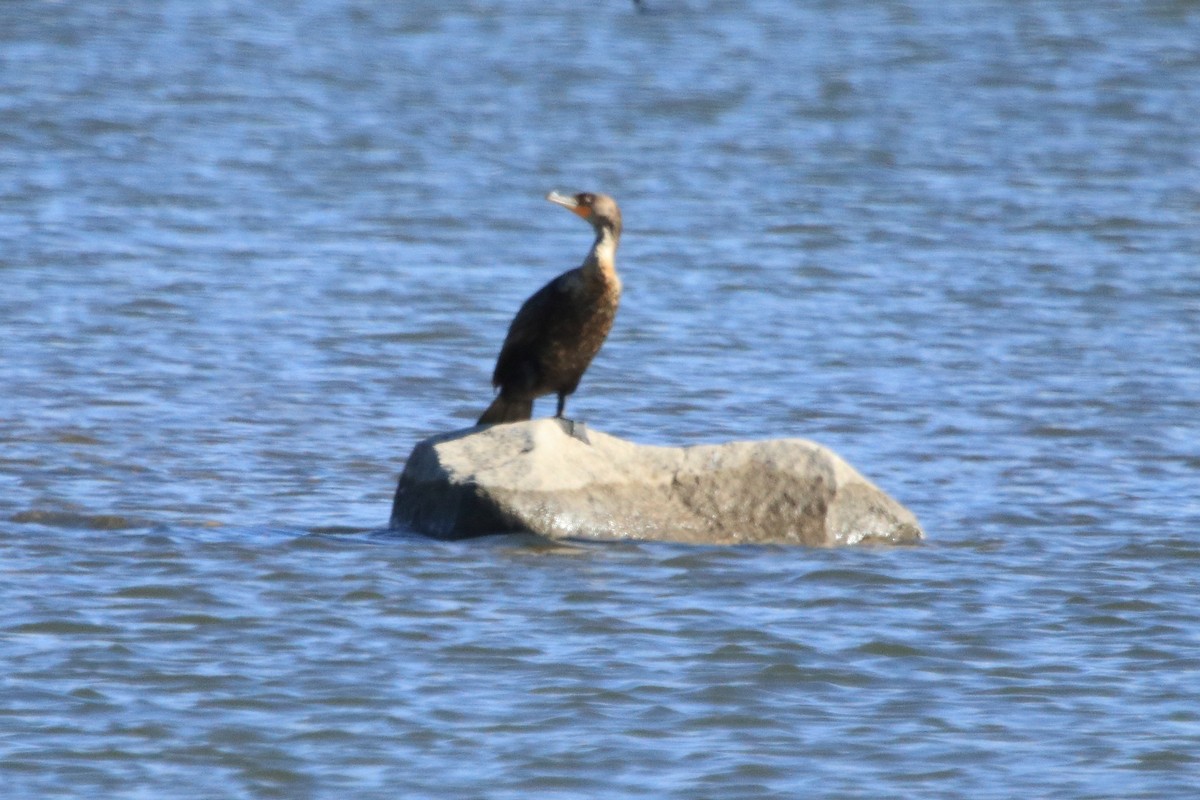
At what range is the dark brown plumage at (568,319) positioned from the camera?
310 inches

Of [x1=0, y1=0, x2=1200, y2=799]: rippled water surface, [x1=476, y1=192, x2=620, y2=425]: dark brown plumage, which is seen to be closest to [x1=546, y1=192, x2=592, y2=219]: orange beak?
[x1=476, y1=192, x2=620, y2=425]: dark brown plumage

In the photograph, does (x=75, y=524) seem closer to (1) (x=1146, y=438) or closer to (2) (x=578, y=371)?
(2) (x=578, y=371)

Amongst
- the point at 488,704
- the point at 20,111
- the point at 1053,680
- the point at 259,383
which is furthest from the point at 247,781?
the point at 20,111

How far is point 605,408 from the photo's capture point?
1109 cm

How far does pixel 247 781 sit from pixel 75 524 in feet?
10.1

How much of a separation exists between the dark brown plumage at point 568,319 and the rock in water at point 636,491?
0.20 meters

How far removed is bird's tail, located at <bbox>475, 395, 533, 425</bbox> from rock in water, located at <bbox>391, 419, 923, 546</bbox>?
18cm

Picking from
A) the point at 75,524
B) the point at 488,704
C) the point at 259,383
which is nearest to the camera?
the point at 488,704

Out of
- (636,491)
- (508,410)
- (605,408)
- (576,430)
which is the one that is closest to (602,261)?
(576,430)

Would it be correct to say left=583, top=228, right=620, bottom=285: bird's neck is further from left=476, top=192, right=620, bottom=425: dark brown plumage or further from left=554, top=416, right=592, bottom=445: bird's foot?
left=554, top=416, right=592, bottom=445: bird's foot

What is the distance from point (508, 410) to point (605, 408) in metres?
2.90

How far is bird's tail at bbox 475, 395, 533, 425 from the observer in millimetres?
8188

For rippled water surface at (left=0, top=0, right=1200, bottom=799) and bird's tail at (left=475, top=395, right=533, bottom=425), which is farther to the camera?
bird's tail at (left=475, top=395, right=533, bottom=425)

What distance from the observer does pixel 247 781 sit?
5.45 meters
